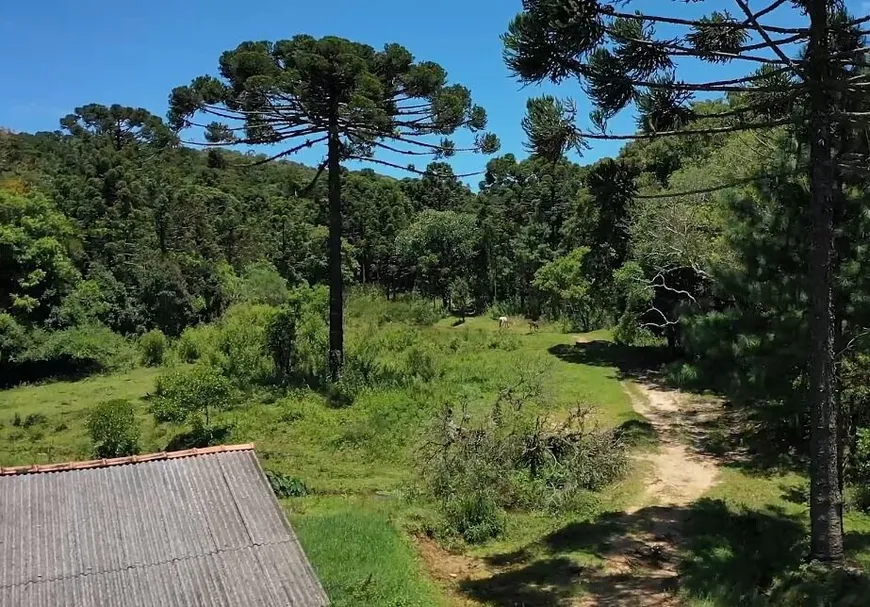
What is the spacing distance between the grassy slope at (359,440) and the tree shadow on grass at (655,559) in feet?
1.31

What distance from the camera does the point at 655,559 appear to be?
8531 mm

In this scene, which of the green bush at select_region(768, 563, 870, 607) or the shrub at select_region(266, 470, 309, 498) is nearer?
the green bush at select_region(768, 563, 870, 607)

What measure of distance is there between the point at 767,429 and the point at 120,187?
30007 mm

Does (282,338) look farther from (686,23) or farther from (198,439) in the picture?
(686,23)

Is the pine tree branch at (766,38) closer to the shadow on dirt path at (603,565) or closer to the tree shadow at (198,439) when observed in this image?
the shadow on dirt path at (603,565)

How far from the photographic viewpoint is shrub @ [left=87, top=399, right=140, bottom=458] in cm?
1241

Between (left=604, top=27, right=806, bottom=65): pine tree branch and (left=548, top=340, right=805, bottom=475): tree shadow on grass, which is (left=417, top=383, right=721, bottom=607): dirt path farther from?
(left=604, top=27, right=806, bottom=65): pine tree branch

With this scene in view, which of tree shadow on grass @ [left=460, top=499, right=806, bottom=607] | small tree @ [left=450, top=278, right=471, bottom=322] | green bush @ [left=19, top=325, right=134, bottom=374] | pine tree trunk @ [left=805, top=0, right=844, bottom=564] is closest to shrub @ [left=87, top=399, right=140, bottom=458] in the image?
tree shadow on grass @ [left=460, top=499, right=806, bottom=607]

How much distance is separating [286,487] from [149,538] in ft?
16.4

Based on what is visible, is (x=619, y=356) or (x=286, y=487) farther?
(x=619, y=356)

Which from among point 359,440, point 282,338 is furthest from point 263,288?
point 359,440

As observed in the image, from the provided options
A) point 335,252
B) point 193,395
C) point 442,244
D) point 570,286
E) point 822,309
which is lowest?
point 193,395

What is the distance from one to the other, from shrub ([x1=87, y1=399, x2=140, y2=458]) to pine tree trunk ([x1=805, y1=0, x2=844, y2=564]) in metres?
10.7

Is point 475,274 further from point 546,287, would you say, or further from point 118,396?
point 118,396
